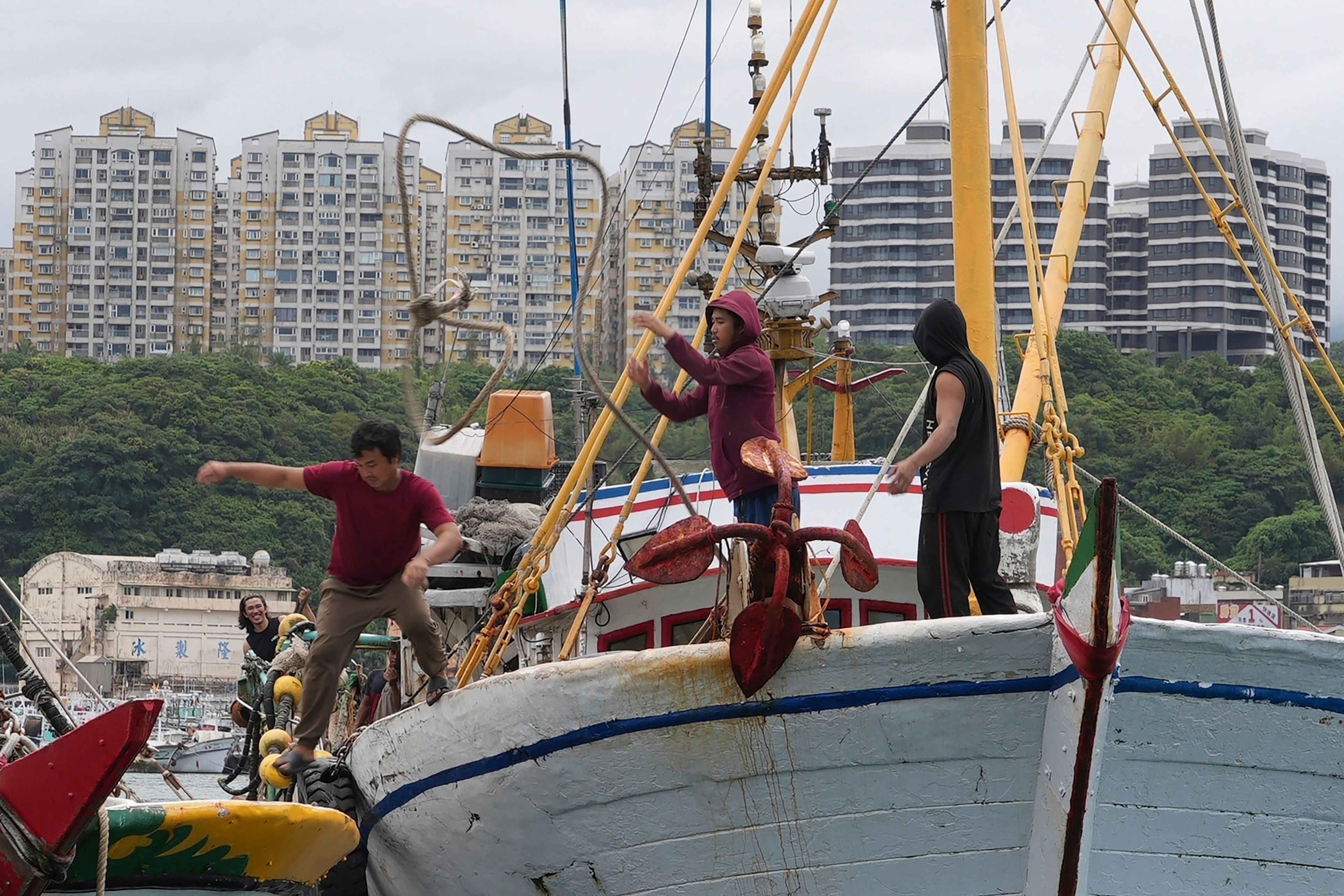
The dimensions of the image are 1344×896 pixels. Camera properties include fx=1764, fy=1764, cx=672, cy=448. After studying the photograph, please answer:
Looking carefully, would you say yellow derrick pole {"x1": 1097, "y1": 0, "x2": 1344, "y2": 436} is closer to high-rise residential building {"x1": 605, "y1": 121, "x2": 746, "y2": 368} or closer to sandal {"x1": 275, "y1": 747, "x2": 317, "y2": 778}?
sandal {"x1": 275, "y1": 747, "x2": 317, "y2": 778}

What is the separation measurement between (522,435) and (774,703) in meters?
7.24

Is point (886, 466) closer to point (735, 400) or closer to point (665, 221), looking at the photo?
point (735, 400)

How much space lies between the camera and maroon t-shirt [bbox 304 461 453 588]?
7965 millimetres

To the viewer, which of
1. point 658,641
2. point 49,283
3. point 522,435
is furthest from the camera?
point 49,283

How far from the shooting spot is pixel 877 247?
122188mm

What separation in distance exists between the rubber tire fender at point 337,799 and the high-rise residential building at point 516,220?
85.7m

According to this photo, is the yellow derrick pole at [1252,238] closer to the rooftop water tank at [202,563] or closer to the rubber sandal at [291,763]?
the rubber sandal at [291,763]

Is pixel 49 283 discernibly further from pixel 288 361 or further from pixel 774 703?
pixel 774 703

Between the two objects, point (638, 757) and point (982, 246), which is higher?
point (982, 246)

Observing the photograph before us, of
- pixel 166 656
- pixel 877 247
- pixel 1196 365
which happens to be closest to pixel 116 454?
pixel 166 656

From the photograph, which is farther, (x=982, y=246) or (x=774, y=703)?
(x=982, y=246)

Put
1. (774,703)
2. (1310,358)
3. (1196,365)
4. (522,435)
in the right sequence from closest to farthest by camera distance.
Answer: (774,703), (522,435), (1196,365), (1310,358)

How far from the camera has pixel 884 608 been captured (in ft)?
32.8

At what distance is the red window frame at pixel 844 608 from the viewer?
9.90 meters
